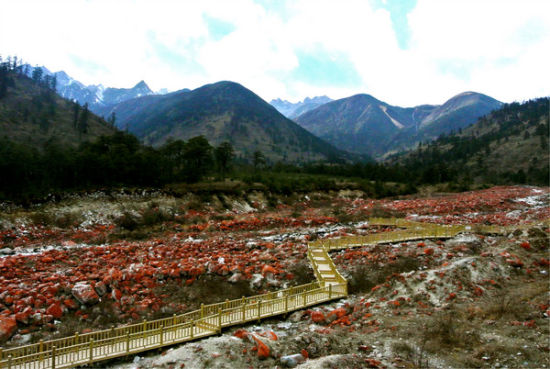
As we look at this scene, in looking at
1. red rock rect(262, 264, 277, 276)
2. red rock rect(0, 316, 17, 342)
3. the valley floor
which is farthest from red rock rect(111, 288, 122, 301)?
red rock rect(262, 264, 277, 276)

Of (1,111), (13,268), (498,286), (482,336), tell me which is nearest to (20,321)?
(13,268)

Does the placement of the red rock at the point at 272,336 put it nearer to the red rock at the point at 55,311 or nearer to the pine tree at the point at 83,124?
the red rock at the point at 55,311

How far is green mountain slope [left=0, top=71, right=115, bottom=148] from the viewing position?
381ft

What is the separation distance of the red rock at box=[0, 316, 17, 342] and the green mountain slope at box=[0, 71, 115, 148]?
367 feet

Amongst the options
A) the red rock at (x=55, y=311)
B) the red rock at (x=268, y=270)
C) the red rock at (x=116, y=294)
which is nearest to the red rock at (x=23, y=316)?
the red rock at (x=55, y=311)

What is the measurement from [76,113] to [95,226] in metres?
136

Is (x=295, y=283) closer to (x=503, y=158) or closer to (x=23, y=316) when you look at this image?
(x=23, y=316)

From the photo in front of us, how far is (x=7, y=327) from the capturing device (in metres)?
13.8

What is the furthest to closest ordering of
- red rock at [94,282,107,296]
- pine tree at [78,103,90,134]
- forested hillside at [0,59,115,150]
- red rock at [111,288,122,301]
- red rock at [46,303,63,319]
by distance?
pine tree at [78,103,90,134], forested hillside at [0,59,115,150], red rock at [94,282,107,296], red rock at [111,288,122,301], red rock at [46,303,63,319]

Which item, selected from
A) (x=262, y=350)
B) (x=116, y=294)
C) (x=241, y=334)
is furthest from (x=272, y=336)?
(x=116, y=294)

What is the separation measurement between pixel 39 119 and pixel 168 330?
155m

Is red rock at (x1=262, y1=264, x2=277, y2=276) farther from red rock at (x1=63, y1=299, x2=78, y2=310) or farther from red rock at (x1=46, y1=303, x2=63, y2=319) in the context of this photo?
red rock at (x1=46, y1=303, x2=63, y2=319)

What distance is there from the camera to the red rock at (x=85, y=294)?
16.5 metres

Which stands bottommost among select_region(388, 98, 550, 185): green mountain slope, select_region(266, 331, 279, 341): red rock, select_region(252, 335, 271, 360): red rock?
select_region(266, 331, 279, 341): red rock
